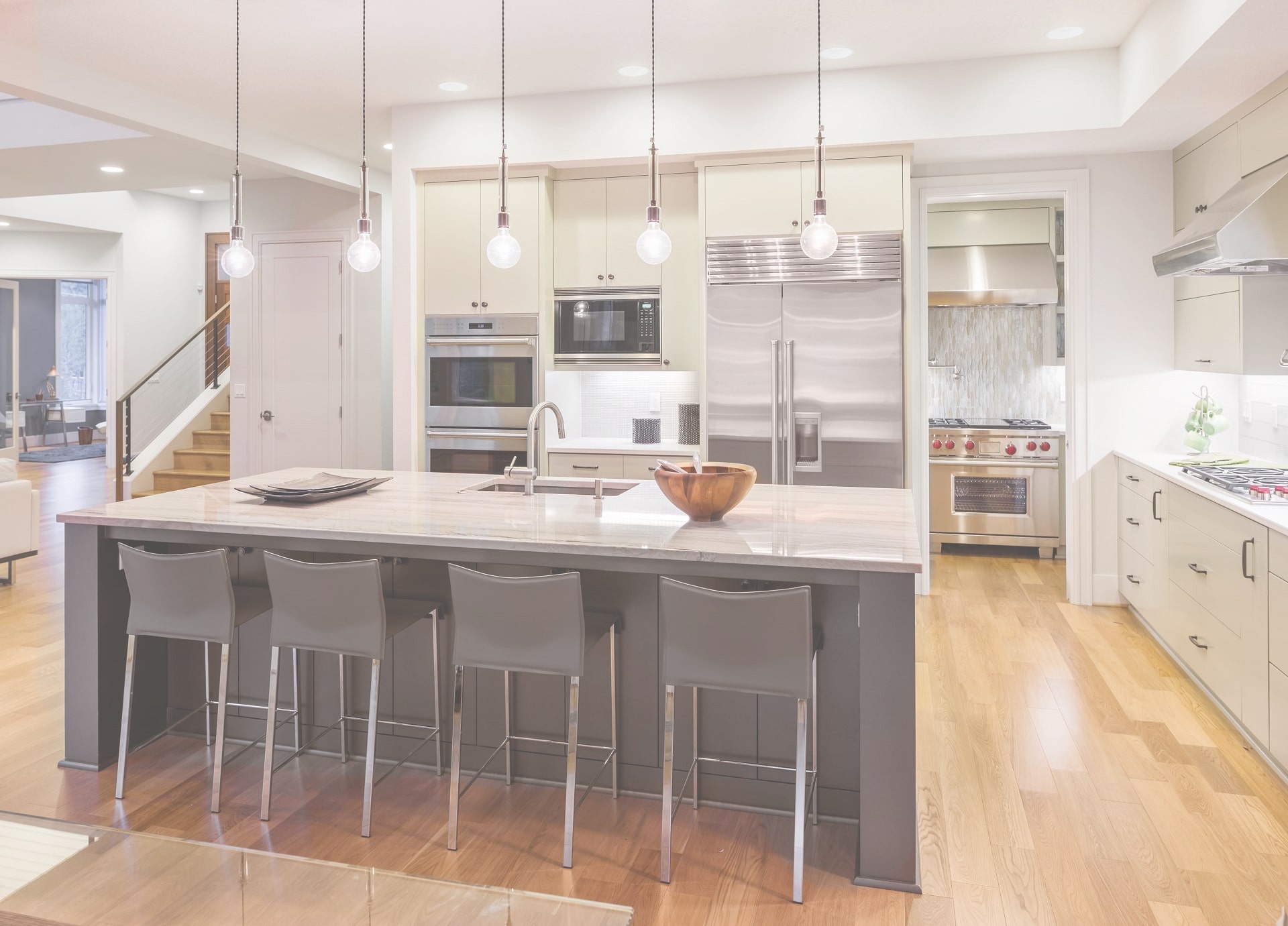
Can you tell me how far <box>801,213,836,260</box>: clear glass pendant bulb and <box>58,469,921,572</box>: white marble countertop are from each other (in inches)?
32.3

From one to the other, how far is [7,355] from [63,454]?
11.8 feet

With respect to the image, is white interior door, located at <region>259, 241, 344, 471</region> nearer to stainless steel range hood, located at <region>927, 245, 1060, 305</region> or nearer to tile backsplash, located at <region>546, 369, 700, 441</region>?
tile backsplash, located at <region>546, 369, 700, 441</region>

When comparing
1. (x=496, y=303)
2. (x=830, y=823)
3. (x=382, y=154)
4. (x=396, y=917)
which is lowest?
(x=830, y=823)

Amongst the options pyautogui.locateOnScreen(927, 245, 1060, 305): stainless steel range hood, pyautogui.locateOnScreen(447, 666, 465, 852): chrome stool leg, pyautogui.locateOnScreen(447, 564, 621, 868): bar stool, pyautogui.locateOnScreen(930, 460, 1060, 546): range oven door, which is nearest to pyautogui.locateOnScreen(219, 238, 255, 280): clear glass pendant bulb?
pyautogui.locateOnScreen(447, 564, 621, 868): bar stool

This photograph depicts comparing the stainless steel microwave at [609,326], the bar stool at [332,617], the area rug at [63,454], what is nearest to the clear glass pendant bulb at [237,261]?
the bar stool at [332,617]

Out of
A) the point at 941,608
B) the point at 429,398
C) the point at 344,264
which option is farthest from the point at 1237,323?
the point at 344,264

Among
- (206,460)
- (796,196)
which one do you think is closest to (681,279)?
(796,196)

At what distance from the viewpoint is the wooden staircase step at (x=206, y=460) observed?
314 inches

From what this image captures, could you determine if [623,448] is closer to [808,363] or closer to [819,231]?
[808,363]

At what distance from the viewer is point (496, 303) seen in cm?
519

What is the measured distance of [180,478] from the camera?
25.7 feet

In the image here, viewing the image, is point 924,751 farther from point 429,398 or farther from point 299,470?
point 429,398

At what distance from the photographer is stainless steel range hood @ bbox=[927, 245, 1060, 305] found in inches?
246

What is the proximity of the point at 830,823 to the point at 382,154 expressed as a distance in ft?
17.3
